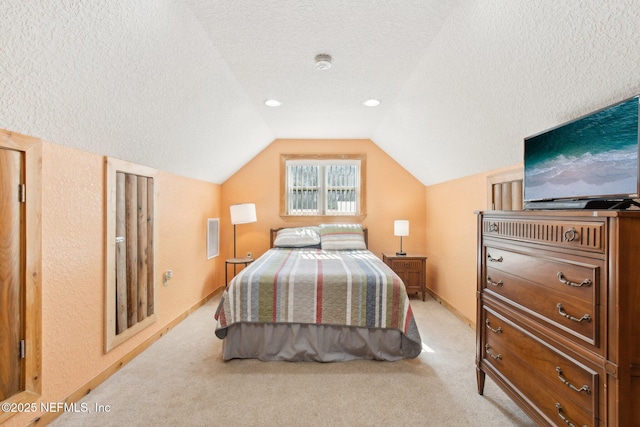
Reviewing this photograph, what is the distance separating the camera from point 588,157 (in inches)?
54.2

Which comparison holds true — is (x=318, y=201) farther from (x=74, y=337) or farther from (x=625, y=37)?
(x=625, y=37)

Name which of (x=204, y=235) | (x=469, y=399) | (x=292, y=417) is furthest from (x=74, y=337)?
(x=469, y=399)

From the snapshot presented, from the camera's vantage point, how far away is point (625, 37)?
45.8 inches

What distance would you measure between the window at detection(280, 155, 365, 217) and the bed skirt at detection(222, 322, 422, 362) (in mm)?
2451

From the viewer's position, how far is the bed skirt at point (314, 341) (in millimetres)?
2340

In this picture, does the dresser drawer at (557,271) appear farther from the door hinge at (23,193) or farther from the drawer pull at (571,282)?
the door hinge at (23,193)

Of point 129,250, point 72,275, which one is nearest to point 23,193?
point 72,275

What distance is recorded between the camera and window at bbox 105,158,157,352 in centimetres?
215

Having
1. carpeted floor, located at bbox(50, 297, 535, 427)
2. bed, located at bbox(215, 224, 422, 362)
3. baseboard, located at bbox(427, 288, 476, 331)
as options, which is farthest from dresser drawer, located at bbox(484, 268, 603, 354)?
baseboard, located at bbox(427, 288, 476, 331)

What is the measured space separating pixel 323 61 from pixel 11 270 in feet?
7.49

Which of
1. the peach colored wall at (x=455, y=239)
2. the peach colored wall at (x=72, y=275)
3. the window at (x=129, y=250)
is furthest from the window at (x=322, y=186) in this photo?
the peach colored wall at (x=72, y=275)

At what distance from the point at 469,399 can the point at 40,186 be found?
295 centimetres

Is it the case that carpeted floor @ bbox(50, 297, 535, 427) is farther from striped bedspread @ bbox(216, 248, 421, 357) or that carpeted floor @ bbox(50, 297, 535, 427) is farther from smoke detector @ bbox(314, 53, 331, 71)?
smoke detector @ bbox(314, 53, 331, 71)

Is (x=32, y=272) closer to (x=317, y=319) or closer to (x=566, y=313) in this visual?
(x=317, y=319)
